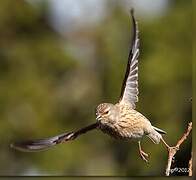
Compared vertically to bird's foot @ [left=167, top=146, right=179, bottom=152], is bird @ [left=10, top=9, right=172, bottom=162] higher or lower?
higher

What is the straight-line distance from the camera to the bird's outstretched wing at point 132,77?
2.19 metres

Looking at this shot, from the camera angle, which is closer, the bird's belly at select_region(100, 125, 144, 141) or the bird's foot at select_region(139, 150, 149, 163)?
the bird's belly at select_region(100, 125, 144, 141)

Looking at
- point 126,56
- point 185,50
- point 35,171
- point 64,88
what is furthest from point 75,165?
point 185,50

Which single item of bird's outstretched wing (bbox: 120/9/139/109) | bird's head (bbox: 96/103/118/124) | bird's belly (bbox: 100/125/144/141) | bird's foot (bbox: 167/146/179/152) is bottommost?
bird's foot (bbox: 167/146/179/152)

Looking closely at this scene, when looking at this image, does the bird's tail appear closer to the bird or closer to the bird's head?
the bird

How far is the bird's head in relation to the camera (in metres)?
2.08

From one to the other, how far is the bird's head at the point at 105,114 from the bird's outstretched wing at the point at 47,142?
77 mm

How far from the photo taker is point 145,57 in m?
2.24

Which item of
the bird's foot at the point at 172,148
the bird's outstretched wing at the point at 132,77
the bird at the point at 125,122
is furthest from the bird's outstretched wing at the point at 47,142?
the bird's foot at the point at 172,148

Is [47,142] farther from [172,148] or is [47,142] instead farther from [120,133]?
[172,148]

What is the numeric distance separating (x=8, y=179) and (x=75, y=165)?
24 cm

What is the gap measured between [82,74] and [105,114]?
23cm

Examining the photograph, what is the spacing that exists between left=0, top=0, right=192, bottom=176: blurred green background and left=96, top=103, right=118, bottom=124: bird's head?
94mm

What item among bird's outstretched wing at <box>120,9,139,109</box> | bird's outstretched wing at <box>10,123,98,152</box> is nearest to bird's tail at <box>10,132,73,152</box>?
bird's outstretched wing at <box>10,123,98,152</box>
